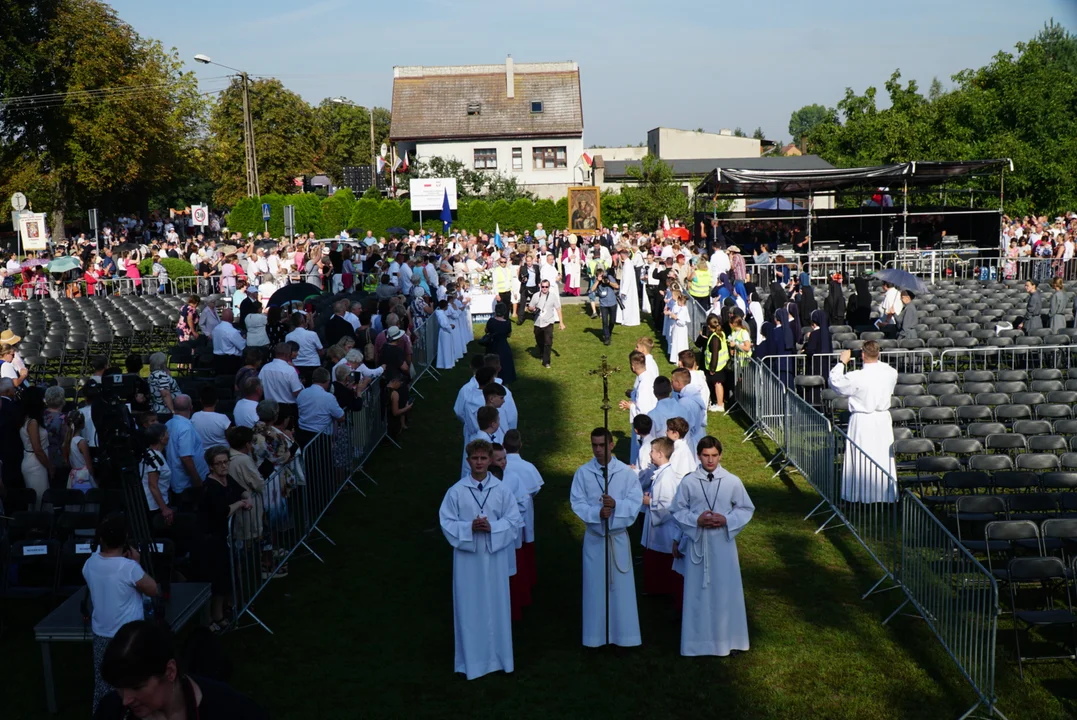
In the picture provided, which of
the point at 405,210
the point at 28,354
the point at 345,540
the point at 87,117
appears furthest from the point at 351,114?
the point at 345,540

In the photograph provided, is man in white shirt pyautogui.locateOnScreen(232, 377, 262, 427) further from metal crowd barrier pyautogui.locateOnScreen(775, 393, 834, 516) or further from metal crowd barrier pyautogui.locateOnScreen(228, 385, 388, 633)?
metal crowd barrier pyautogui.locateOnScreen(775, 393, 834, 516)

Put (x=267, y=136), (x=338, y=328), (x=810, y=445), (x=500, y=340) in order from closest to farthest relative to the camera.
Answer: (x=810, y=445) → (x=338, y=328) → (x=500, y=340) → (x=267, y=136)

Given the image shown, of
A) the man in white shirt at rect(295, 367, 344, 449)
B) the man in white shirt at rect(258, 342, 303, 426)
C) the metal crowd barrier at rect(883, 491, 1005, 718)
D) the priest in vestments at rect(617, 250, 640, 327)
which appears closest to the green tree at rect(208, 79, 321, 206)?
the priest in vestments at rect(617, 250, 640, 327)

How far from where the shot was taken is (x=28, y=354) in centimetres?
1812

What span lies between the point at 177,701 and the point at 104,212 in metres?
51.8

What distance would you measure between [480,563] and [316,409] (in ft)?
15.0

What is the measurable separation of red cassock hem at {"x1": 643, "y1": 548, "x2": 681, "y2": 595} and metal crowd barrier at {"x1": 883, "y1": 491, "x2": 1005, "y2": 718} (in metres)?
1.89

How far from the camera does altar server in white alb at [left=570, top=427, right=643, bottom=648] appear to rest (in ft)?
26.1

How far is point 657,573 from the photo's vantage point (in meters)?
9.36

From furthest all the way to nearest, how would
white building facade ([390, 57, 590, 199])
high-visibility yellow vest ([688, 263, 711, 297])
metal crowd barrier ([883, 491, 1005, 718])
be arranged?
white building facade ([390, 57, 590, 199]) < high-visibility yellow vest ([688, 263, 711, 297]) < metal crowd barrier ([883, 491, 1005, 718])

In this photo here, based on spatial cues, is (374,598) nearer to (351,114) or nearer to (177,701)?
(177,701)

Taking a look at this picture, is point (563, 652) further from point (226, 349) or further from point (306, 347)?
point (226, 349)

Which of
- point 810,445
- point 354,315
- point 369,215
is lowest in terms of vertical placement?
point 810,445

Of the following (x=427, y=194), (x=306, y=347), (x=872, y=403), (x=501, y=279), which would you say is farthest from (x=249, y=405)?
(x=427, y=194)
